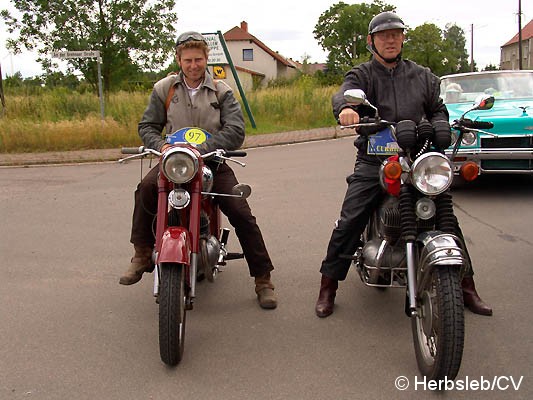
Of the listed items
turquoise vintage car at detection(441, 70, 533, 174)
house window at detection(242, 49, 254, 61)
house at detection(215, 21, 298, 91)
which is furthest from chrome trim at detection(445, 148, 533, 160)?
house window at detection(242, 49, 254, 61)

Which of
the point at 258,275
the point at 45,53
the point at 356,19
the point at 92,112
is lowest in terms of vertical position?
the point at 258,275

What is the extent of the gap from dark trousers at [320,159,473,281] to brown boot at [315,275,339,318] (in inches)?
2.6

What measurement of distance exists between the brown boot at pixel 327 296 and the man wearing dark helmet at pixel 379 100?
2.8 inches

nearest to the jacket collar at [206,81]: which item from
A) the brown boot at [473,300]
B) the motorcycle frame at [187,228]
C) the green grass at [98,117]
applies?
the motorcycle frame at [187,228]

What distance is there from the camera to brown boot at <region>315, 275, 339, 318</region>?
4.22 m

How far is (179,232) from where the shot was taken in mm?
3520

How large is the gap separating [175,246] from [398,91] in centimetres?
180

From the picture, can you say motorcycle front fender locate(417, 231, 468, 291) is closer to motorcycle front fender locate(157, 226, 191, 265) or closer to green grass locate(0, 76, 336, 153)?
motorcycle front fender locate(157, 226, 191, 265)

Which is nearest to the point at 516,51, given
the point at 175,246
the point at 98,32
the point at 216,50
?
the point at 98,32

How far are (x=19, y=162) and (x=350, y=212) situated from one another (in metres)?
10.2

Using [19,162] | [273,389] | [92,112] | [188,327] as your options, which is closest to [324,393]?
[273,389]

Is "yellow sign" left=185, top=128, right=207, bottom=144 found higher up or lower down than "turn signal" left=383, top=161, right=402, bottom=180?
higher up

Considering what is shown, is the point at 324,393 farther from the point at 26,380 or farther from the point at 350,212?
the point at 26,380

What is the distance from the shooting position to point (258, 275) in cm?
449
